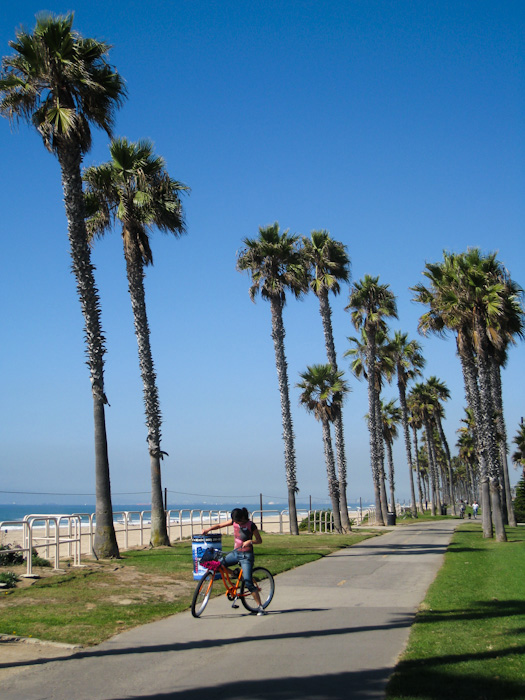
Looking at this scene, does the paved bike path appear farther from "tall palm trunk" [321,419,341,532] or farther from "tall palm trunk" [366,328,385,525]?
"tall palm trunk" [366,328,385,525]

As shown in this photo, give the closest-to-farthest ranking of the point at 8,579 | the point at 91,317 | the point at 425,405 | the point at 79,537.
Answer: the point at 8,579
the point at 79,537
the point at 91,317
the point at 425,405

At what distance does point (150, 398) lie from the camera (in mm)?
21125

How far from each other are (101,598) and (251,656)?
15.8 ft

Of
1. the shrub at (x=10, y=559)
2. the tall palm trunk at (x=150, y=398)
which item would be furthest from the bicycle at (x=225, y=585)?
the tall palm trunk at (x=150, y=398)

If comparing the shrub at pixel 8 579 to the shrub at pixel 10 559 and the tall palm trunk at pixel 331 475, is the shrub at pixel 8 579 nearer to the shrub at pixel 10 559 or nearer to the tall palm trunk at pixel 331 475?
the shrub at pixel 10 559

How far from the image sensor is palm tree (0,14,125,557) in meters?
17.4

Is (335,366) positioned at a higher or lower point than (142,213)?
lower

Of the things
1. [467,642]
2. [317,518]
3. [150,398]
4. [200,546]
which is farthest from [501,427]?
[467,642]

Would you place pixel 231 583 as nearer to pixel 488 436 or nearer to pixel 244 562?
pixel 244 562

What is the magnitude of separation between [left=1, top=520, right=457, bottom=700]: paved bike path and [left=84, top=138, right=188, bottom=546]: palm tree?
9.32 meters

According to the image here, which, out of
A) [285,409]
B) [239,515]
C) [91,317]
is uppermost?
[91,317]

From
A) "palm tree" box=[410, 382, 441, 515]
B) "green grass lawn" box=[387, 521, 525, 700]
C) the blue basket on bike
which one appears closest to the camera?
"green grass lawn" box=[387, 521, 525, 700]

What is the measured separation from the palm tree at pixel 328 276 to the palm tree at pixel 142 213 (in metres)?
15.3

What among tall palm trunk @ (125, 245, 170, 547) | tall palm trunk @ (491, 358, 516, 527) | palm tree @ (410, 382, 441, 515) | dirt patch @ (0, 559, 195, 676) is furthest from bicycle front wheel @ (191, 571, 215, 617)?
palm tree @ (410, 382, 441, 515)
